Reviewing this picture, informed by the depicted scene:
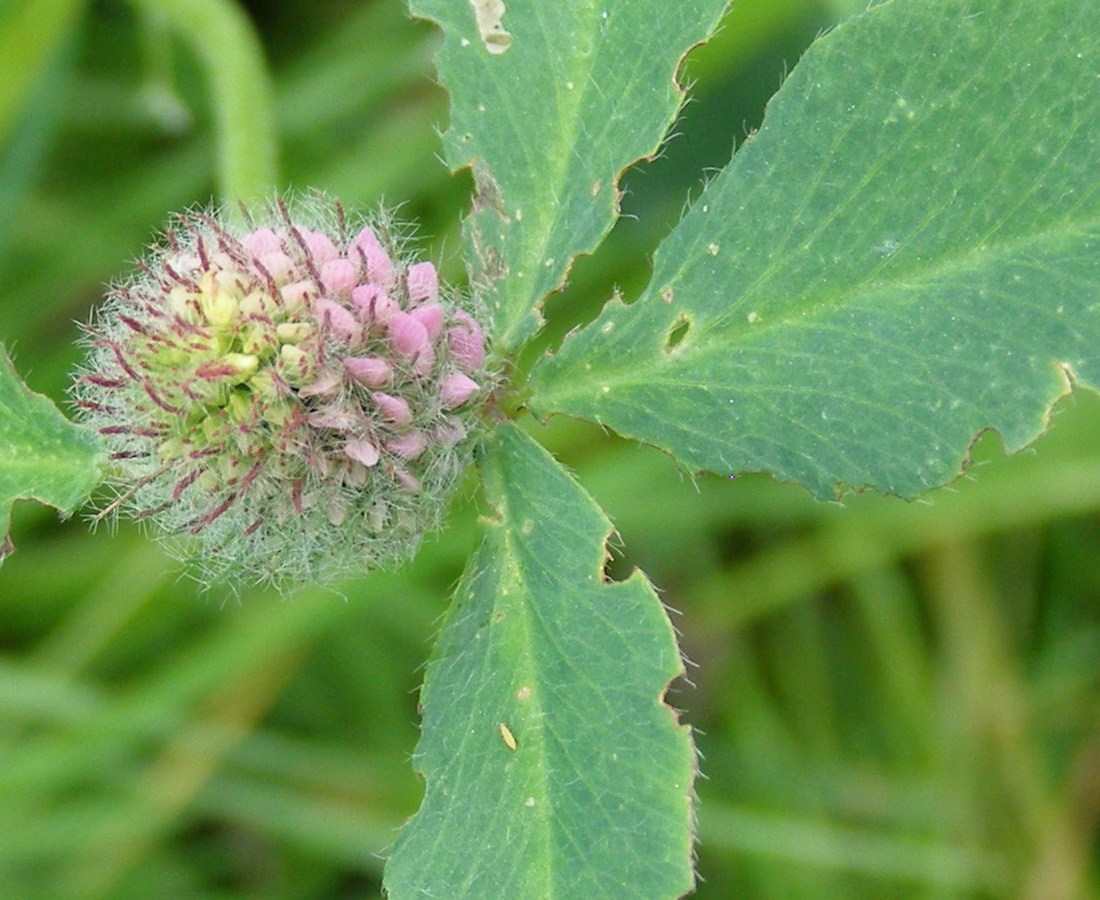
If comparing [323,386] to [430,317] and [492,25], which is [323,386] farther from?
[492,25]

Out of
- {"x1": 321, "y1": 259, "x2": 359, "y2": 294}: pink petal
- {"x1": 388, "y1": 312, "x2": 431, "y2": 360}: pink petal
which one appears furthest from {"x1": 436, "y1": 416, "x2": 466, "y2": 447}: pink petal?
{"x1": 321, "y1": 259, "x2": 359, "y2": 294}: pink petal

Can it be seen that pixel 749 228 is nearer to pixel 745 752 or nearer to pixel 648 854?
pixel 648 854

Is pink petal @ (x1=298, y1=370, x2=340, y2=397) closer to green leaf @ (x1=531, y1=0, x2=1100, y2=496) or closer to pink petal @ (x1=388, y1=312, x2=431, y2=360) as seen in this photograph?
pink petal @ (x1=388, y1=312, x2=431, y2=360)

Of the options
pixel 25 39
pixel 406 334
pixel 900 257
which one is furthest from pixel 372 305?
pixel 25 39

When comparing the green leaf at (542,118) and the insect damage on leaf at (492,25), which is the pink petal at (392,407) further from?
the insect damage on leaf at (492,25)

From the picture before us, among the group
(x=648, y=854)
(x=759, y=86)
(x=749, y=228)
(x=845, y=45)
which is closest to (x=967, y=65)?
(x=845, y=45)

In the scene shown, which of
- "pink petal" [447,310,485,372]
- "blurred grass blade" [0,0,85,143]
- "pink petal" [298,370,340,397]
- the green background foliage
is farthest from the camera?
the green background foliage

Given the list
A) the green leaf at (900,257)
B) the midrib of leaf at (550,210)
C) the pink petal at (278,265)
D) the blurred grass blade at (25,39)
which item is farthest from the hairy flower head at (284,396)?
the blurred grass blade at (25,39)
